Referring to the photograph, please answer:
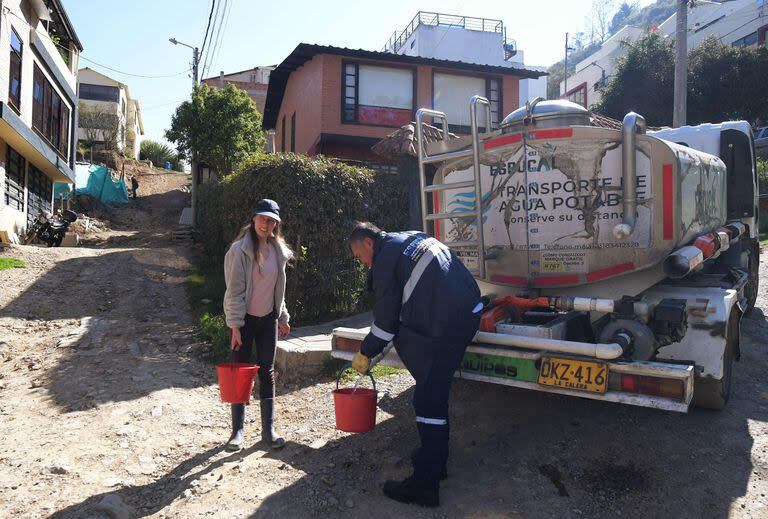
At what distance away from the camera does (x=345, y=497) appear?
11.5 ft

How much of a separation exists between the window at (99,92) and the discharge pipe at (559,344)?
46873mm

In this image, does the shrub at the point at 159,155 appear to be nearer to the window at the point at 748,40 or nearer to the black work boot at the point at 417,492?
the window at the point at 748,40

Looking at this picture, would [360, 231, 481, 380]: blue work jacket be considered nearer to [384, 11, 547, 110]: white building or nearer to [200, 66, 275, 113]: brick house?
[384, 11, 547, 110]: white building

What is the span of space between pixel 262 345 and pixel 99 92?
4661 cm

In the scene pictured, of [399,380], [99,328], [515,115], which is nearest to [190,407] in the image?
[399,380]

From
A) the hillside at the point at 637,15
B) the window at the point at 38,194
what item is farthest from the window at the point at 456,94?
the hillside at the point at 637,15

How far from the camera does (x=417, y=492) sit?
3.32 m

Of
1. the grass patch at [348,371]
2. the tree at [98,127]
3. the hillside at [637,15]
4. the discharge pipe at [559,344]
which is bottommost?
the grass patch at [348,371]

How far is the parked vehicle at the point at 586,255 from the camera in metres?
3.62

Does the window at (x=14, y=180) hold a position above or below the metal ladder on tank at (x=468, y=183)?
above

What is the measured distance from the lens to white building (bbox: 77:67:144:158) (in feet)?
131

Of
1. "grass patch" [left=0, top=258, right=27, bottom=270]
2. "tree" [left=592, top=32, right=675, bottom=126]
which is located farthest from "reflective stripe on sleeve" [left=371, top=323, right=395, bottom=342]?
"tree" [left=592, top=32, right=675, bottom=126]

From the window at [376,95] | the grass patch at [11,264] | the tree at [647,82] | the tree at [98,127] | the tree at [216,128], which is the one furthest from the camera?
the tree at [98,127]

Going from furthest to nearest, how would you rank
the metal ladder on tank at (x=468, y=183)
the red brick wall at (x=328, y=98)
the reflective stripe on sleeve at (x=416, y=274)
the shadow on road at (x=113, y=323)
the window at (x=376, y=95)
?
the window at (x=376, y=95) < the red brick wall at (x=328, y=98) < the shadow on road at (x=113, y=323) < the metal ladder on tank at (x=468, y=183) < the reflective stripe on sleeve at (x=416, y=274)
